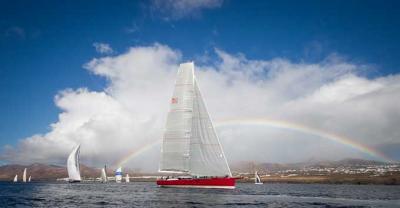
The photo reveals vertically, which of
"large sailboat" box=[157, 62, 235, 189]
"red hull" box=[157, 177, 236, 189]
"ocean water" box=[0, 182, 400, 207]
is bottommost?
"ocean water" box=[0, 182, 400, 207]

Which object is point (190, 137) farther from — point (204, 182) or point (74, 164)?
point (74, 164)

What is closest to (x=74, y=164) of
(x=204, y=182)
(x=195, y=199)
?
(x=204, y=182)

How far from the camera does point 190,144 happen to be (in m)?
74.9

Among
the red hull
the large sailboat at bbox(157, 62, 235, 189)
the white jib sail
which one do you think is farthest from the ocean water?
the white jib sail

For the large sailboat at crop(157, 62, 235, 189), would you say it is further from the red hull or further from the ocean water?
the ocean water

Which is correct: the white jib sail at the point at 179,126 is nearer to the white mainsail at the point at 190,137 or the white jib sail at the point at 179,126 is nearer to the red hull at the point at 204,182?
the white mainsail at the point at 190,137

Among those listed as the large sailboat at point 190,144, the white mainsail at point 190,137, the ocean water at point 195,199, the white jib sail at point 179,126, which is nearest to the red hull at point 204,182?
the large sailboat at point 190,144

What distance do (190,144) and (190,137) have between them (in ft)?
4.63

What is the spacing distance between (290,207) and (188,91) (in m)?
39.1

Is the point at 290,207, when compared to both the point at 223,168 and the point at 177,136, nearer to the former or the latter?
the point at 223,168

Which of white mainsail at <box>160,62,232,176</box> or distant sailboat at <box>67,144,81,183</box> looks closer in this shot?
white mainsail at <box>160,62,232,176</box>

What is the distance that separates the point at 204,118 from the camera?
76.5 m

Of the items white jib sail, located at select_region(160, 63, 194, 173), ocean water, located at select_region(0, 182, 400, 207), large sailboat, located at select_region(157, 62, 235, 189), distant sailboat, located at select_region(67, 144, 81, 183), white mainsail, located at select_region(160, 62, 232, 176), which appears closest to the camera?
ocean water, located at select_region(0, 182, 400, 207)

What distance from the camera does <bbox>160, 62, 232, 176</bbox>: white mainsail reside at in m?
73.9
